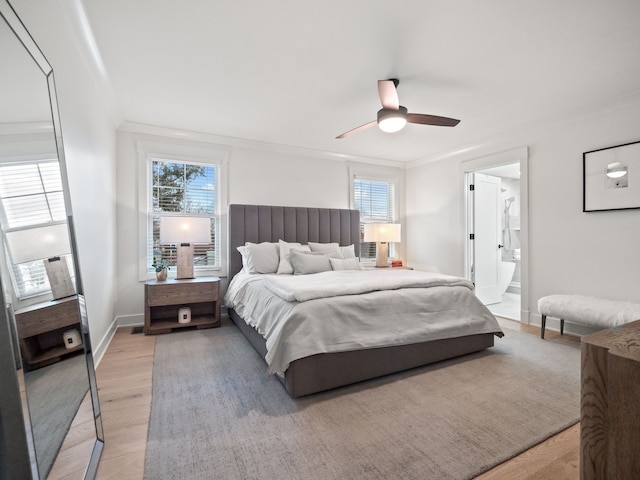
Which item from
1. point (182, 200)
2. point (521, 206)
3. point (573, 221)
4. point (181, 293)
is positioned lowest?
point (181, 293)

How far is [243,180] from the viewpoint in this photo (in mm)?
4449

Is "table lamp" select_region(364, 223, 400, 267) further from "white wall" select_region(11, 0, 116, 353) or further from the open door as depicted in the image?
"white wall" select_region(11, 0, 116, 353)

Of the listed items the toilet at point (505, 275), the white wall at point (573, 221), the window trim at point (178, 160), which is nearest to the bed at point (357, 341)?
the window trim at point (178, 160)

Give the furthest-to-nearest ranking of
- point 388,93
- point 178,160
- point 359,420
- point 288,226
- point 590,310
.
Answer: point 288,226 → point 178,160 → point 590,310 → point 388,93 → point 359,420

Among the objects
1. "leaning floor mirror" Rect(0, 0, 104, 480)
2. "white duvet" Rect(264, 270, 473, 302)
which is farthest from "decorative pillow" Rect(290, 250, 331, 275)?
"leaning floor mirror" Rect(0, 0, 104, 480)

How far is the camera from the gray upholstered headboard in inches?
165

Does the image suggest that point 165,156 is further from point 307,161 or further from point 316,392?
point 316,392

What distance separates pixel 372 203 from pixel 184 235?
3.34 metres

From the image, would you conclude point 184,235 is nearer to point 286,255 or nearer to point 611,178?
point 286,255

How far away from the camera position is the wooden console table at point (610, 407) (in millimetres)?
723

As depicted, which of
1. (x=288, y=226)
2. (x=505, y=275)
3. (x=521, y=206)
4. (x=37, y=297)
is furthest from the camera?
(x=505, y=275)

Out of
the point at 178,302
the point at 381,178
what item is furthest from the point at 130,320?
the point at 381,178

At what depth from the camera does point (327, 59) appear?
2.46 meters

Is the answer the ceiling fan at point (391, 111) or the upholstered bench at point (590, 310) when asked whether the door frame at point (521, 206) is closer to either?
the upholstered bench at point (590, 310)
